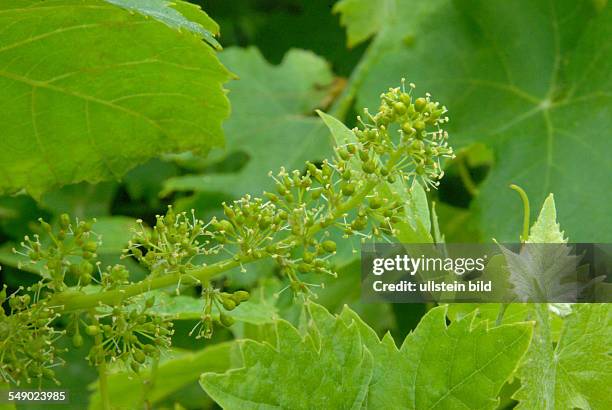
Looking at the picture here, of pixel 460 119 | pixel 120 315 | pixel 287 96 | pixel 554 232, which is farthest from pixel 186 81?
pixel 287 96

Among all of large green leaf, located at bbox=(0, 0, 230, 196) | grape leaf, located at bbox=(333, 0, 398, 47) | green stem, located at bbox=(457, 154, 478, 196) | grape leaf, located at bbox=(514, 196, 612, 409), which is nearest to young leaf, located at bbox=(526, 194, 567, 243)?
grape leaf, located at bbox=(514, 196, 612, 409)

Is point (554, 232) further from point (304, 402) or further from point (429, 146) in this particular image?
point (304, 402)

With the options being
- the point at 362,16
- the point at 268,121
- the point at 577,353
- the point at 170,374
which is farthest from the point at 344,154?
the point at 268,121

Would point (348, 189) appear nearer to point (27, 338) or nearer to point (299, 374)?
point (299, 374)

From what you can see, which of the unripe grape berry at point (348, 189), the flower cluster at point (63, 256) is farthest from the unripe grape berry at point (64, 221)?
the unripe grape berry at point (348, 189)

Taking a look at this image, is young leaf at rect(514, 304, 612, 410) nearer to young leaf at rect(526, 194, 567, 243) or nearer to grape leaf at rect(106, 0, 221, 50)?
young leaf at rect(526, 194, 567, 243)

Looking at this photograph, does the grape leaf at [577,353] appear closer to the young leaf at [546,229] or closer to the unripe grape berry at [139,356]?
the young leaf at [546,229]
